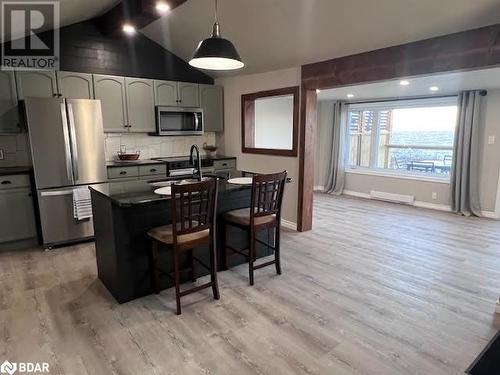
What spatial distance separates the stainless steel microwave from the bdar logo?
11.2 ft

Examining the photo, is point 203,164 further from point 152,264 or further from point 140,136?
point 152,264

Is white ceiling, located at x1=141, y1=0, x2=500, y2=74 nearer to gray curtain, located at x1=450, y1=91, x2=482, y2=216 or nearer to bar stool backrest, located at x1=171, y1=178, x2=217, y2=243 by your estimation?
bar stool backrest, located at x1=171, y1=178, x2=217, y2=243

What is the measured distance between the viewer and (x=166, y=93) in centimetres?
491

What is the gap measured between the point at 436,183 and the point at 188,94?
4.82 m

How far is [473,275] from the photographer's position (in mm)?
3232

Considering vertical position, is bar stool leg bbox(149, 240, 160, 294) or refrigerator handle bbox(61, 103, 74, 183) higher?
refrigerator handle bbox(61, 103, 74, 183)

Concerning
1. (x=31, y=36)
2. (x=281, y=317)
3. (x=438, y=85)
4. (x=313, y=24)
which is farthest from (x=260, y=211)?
(x=438, y=85)

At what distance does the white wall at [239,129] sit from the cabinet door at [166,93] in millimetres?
960

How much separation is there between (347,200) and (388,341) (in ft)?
15.8

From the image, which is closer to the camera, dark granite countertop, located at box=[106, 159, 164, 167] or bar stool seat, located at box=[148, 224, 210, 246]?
bar stool seat, located at box=[148, 224, 210, 246]

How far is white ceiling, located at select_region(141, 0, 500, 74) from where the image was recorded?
269 cm

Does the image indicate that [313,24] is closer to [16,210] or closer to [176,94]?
[176,94]

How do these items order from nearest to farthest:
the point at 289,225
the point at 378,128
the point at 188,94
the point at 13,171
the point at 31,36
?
the point at 13,171, the point at 31,36, the point at 289,225, the point at 188,94, the point at 378,128

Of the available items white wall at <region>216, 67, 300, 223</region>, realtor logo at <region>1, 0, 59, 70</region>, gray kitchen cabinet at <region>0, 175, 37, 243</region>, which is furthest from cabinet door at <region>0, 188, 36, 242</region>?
white wall at <region>216, 67, 300, 223</region>
